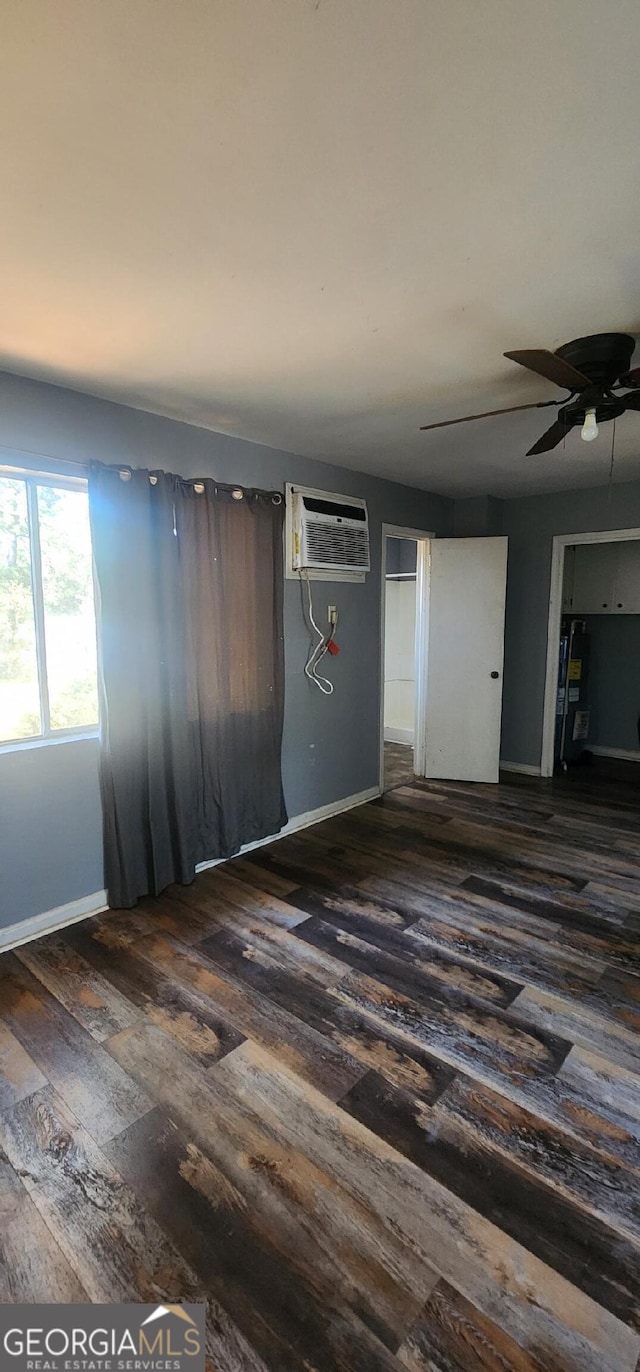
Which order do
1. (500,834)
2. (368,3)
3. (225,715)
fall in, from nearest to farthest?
1. (368,3)
2. (225,715)
3. (500,834)

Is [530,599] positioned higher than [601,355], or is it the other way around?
[601,355]

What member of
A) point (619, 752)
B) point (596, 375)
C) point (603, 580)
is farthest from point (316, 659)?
point (619, 752)

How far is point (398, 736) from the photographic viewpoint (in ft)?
20.1

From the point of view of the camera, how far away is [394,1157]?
150 centimetres

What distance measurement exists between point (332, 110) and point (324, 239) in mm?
378

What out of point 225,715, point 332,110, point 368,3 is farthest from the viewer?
point 225,715

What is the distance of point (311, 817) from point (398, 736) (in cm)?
246

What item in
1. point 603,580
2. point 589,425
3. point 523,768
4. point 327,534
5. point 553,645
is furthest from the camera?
point 603,580

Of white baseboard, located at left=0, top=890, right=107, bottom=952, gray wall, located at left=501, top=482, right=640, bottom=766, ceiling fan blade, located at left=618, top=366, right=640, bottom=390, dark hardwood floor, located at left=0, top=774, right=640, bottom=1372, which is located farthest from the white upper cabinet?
white baseboard, located at left=0, top=890, right=107, bottom=952

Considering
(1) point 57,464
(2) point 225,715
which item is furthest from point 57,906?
(1) point 57,464

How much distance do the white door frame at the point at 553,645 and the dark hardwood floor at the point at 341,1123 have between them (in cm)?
217

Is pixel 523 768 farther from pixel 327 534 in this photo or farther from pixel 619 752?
pixel 327 534

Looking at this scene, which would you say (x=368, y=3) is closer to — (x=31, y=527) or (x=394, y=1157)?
(x=31, y=527)

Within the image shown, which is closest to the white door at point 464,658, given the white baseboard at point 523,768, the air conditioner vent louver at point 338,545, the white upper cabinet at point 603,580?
the white baseboard at point 523,768
